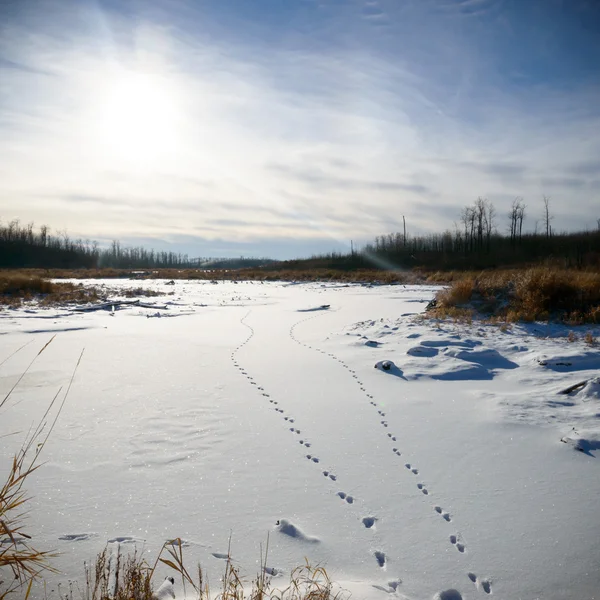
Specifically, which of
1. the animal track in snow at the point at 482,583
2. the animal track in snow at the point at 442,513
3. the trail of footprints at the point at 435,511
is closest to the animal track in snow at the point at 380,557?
the trail of footprints at the point at 435,511

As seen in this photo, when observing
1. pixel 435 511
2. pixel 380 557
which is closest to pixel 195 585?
pixel 380 557

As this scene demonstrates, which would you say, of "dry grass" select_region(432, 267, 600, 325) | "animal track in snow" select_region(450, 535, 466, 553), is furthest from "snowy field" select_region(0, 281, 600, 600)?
"dry grass" select_region(432, 267, 600, 325)

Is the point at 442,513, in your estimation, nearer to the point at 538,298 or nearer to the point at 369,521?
the point at 369,521

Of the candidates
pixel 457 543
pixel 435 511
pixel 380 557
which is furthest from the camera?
pixel 435 511

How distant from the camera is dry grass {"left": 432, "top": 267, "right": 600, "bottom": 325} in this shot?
8492mm

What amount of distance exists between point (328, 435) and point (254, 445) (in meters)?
0.69

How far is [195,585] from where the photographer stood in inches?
77.2

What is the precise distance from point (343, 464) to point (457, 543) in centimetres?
106

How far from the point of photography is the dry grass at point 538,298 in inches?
334

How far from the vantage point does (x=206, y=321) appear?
37.9 feet

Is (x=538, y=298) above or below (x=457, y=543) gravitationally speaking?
above

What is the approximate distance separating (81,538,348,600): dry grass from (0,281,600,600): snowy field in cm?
9

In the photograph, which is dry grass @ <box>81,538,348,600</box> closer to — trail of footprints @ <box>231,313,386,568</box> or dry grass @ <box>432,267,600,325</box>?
trail of footprints @ <box>231,313,386,568</box>

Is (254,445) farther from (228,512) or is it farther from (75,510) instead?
(75,510)
